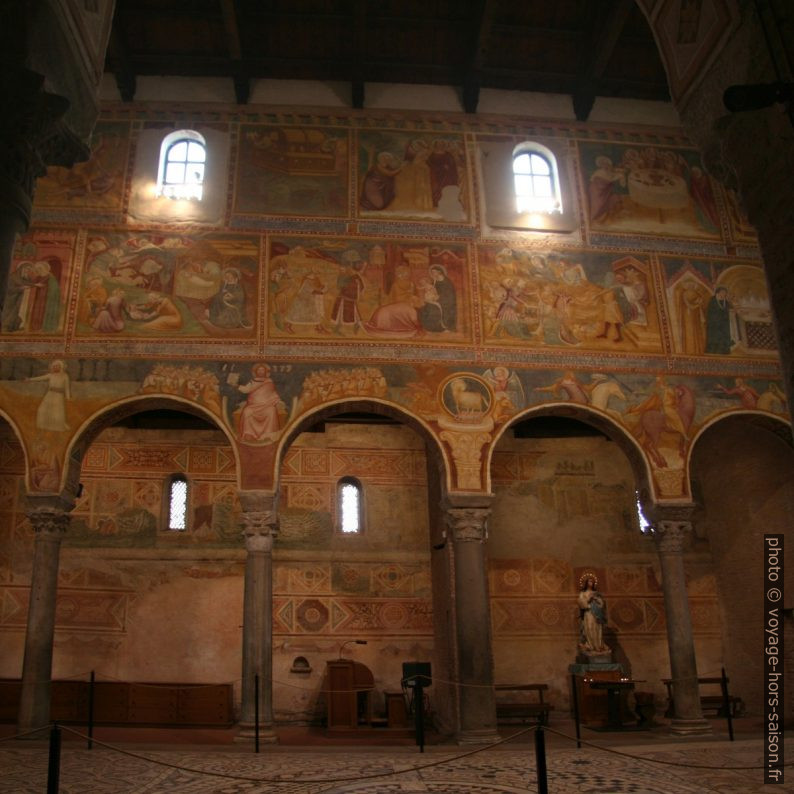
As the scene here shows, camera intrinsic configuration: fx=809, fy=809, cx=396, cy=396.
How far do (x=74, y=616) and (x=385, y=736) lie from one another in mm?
7377

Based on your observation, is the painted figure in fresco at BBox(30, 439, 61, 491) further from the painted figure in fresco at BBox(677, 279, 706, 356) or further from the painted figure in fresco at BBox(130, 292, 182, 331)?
the painted figure in fresco at BBox(677, 279, 706, 356)

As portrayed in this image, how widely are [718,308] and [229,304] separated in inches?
367

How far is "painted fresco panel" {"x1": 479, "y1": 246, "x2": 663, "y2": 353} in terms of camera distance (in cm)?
1505

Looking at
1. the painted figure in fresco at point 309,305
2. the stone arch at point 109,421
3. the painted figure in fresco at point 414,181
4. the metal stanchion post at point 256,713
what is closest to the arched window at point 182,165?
the painted figure in fresco at point 309,305

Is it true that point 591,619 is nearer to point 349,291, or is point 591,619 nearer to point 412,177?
point 349,291

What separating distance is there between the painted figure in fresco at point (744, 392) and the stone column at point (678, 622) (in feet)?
7.91

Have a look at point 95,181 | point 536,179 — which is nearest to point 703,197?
point 536,179

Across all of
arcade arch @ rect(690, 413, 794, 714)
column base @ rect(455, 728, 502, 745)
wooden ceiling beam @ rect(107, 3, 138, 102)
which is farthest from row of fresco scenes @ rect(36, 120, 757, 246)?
column base @ rect(455, 728, 502, 745)

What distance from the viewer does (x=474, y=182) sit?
1608 centimetres

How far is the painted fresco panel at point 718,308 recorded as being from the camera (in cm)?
1542

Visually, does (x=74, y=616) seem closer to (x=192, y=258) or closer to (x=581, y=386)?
(x=192, y=258)

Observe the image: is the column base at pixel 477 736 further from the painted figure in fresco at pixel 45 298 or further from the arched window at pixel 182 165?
the arched window at pixel 182 165

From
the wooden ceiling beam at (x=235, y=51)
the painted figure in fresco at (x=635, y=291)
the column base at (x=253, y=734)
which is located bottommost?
the column base at (x=253, y=734)

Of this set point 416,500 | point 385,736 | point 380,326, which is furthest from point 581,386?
point 385,736
